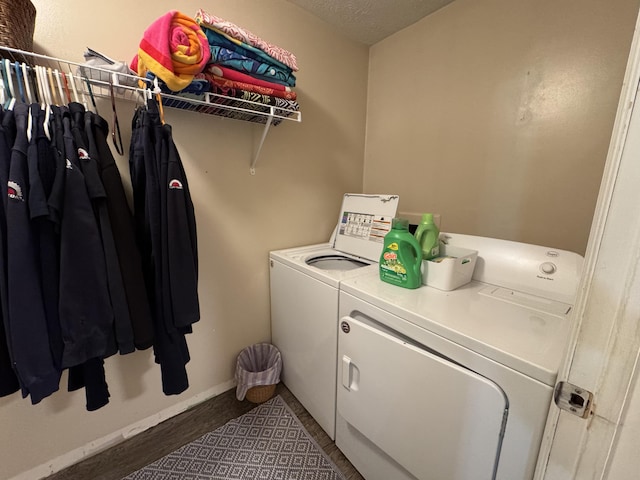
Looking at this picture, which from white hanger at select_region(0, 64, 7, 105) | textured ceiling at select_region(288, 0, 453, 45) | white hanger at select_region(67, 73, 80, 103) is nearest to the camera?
white hanger at select_region(0, 64, 7, 105)

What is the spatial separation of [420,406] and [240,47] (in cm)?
167

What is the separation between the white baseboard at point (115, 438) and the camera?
50.8 inches

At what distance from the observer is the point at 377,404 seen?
1088 millimetres

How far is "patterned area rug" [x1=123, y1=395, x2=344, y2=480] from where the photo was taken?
131 cm

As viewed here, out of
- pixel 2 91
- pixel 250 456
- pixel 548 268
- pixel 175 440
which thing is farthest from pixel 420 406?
pixel 2 91

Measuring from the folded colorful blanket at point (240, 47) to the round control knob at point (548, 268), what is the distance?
1.48 metres

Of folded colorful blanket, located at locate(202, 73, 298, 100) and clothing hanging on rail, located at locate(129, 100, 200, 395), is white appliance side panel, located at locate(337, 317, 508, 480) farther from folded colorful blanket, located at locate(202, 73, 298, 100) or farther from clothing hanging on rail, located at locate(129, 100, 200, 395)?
folded colorful blanket, located at locate(202, 73, 298, 100)

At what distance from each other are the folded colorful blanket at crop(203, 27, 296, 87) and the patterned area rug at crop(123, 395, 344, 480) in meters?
1.95

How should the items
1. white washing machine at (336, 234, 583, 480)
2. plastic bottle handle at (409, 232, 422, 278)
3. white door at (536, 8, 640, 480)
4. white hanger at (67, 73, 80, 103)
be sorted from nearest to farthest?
white door at (536, 8, 640, 480) → white washing machine at (336, 234, 583, 480) → white hanger at (67, 73, 80, 103) → plastic bottle handle at (409, 232, 422, 278)

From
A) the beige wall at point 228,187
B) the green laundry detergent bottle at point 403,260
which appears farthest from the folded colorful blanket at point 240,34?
the green laundry detergent bottle at point 403,260

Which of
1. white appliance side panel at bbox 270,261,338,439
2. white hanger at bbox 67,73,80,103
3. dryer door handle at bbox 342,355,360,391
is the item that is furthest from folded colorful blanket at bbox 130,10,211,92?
dryer door handle at bbox 342,355,360,391

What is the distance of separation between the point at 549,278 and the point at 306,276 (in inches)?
42.6

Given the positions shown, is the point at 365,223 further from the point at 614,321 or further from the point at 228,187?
the point at 614,321

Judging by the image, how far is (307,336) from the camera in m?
1.52
